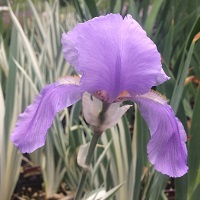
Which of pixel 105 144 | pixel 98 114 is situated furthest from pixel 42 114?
pixel 105 144

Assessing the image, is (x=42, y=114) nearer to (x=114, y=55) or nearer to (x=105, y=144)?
(x=114, y=55)

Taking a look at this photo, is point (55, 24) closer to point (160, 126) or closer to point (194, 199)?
point (194, 199)

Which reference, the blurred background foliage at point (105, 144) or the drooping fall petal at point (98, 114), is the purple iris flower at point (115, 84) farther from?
the blurred background foliage at point (105, 144)

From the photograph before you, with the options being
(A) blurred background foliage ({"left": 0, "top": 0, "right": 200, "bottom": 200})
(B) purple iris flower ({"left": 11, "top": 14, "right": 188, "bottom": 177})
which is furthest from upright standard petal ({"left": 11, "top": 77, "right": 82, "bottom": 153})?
(A) blurred background foliage ({"left": 0, "top": 0, "right": 200, "bottom": 200})

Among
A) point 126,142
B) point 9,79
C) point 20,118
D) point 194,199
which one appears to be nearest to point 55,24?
point 9,79

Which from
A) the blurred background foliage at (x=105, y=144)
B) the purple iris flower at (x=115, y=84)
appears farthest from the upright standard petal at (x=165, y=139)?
the blurred background foliage at (x=105, y=144)

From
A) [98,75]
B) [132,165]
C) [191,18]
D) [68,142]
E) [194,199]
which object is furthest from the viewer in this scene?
[191,18]
